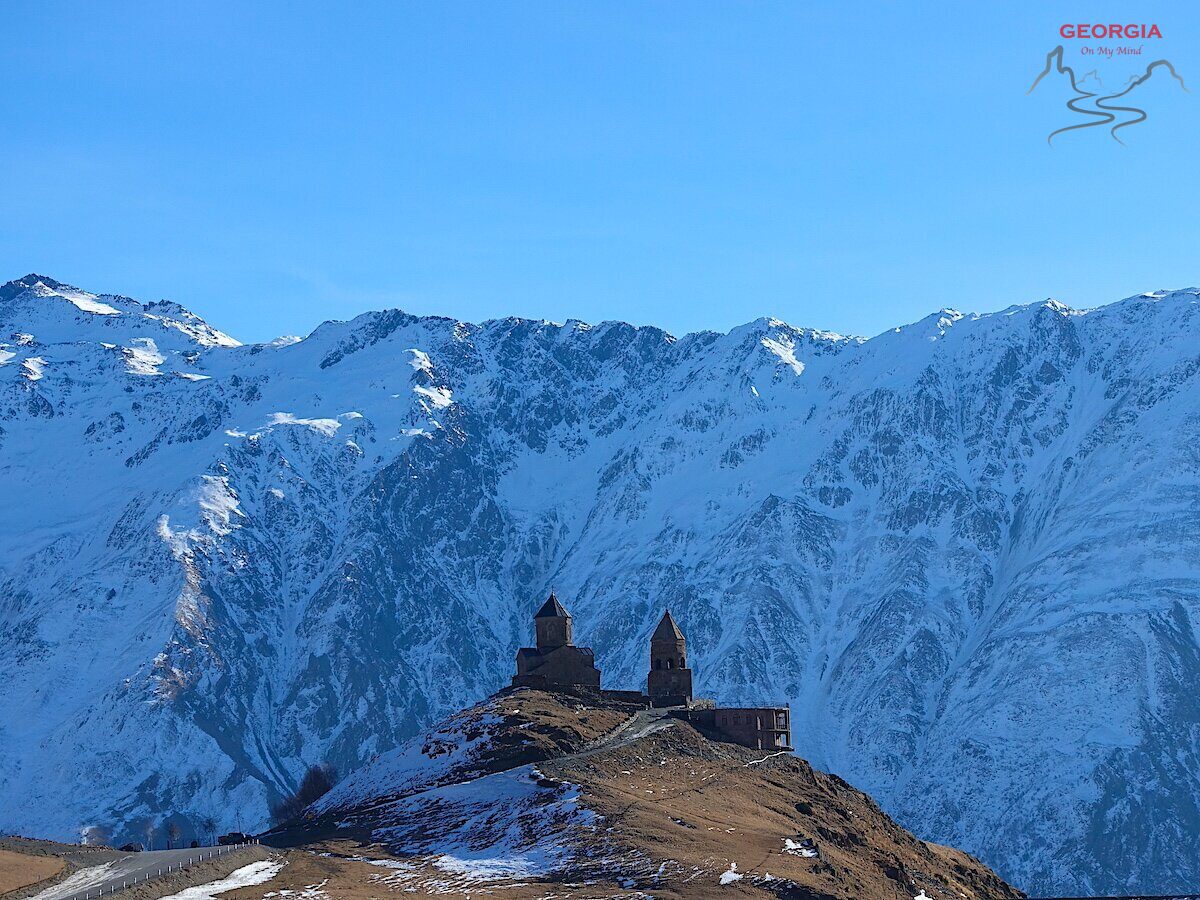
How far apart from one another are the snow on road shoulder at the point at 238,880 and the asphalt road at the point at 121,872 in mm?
2335

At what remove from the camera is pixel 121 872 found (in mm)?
94250

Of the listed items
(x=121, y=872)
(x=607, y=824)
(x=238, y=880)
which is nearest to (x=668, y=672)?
(x=607, y=824)

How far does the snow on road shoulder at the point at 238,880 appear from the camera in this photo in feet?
293

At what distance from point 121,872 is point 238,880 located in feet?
20.3

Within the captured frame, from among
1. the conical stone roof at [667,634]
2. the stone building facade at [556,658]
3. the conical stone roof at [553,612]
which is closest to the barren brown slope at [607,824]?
the stone building facade at [556,658]

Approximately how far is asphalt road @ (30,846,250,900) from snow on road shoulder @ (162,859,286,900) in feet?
7.66

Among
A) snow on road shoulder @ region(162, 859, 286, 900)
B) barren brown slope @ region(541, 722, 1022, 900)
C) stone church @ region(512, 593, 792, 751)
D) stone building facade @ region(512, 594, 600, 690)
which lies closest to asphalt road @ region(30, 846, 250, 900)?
snow on road shoulder @ region(162, 859, 286, 900)

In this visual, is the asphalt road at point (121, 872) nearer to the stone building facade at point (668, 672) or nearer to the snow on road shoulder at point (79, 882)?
the snow on road shoulder at point (79, 882)

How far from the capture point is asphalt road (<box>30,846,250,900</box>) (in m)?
89.2

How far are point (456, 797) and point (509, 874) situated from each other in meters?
15.1

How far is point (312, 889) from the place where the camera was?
9119 centimetres

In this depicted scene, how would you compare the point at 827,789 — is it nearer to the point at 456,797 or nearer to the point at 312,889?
the point at 456,797

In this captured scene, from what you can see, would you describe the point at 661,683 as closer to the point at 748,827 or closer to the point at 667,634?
the point at 667,634

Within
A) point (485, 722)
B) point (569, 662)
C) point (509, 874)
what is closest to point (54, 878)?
point (509, 874)
